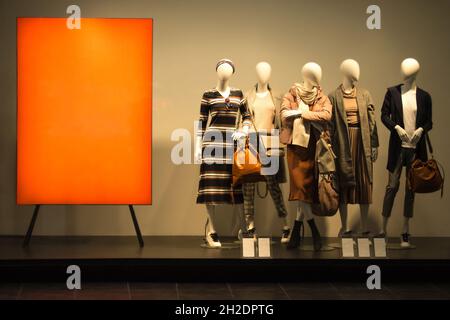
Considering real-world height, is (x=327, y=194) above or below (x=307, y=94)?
below

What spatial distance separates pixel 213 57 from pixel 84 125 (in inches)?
66.3

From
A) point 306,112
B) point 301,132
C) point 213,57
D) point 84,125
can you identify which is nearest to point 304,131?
point 301,132

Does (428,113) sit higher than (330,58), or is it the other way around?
(330,58)

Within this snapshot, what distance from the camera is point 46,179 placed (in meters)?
7.80

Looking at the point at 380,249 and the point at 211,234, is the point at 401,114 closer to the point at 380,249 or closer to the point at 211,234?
the point at 380,249

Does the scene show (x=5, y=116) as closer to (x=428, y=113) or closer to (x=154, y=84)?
(x=154, y=84)

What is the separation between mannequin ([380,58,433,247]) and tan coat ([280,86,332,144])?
67 centimetres

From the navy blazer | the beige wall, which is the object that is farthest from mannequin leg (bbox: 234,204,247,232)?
the navy blazer

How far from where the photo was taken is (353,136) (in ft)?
26.1

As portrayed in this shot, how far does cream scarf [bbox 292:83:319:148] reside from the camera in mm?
7500

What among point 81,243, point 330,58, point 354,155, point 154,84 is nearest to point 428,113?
point 354,155

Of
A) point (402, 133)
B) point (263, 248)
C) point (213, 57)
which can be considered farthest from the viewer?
point (213, 57)

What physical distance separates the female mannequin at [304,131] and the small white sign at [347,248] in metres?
0.40
